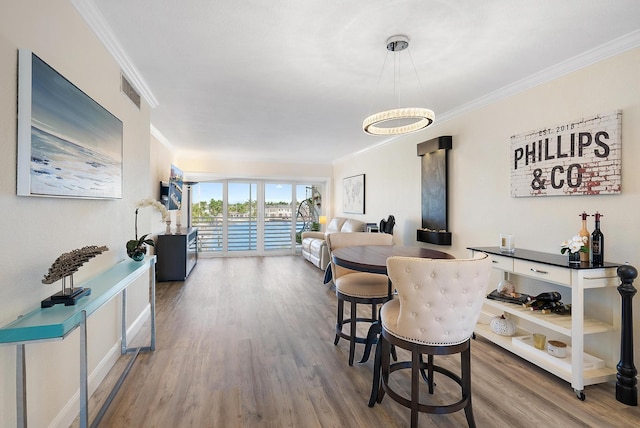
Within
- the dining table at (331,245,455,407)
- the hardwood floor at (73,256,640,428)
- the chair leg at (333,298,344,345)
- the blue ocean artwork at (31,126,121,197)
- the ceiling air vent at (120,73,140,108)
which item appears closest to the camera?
the blue ocean artwork at (31,126,121,197)

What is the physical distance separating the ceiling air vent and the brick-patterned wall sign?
11.9 feet

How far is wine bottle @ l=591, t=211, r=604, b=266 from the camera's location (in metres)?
Answer: 2.27

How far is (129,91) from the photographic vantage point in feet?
9.45

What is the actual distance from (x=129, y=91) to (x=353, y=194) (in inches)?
194

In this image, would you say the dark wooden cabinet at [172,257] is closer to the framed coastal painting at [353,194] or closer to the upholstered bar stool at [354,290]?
the upholstered bar stool at [354,290]

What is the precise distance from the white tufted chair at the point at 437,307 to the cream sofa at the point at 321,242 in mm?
3898

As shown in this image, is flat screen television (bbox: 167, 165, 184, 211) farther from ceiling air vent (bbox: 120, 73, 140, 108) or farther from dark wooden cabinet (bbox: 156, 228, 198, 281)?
ceiling air vent (bbox: 120, 73, 140, 108)

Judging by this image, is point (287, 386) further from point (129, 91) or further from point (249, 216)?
point (249, 216)

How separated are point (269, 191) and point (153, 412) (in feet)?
21.4

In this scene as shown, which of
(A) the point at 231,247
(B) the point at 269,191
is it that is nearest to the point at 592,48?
(B) the point at 269,191

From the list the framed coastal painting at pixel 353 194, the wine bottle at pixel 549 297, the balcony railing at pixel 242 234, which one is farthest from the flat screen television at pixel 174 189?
the wine bottle at pixel 549 297

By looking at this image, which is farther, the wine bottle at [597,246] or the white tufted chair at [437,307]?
the wine bottle at [597,246]

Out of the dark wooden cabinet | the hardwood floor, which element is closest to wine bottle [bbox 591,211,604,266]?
the hardwood floor

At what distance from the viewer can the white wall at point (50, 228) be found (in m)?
1.35
